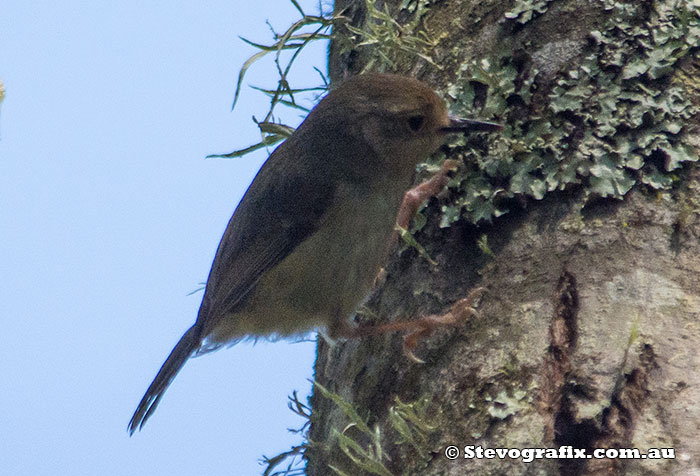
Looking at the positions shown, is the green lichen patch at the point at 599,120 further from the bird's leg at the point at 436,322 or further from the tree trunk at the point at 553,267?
the bird's leg at the point at 436,322

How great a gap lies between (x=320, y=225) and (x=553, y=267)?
1246 mm

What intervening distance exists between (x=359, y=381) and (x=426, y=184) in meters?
0.74

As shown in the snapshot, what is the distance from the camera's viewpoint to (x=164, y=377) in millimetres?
3607

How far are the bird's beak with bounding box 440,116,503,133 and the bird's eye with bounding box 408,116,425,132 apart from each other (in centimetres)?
18

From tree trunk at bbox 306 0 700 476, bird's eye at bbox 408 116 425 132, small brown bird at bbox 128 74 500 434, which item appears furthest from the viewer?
small brown bird at bbox 128 74 500 434

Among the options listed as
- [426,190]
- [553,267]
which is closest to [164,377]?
[426,190]

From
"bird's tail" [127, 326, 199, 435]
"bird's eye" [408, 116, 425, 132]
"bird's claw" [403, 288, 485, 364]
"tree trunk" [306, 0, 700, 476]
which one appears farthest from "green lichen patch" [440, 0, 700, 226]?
"bird's tail" [127, 326, 199, 435]

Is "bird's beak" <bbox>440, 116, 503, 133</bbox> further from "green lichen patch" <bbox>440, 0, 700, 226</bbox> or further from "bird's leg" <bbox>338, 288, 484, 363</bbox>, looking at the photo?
"bird's leg" <bbox>338, 288, 484, 363</bbox>

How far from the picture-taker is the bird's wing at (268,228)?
363 centimetres

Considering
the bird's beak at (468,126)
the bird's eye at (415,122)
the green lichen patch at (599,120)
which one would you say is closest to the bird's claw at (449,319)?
the green lichen patch at (599,120)

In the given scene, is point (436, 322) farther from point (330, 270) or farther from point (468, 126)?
point (330, 270)

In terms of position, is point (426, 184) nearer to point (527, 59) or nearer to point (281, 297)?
point (527, 59)

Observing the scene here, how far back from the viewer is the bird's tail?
3535 mm

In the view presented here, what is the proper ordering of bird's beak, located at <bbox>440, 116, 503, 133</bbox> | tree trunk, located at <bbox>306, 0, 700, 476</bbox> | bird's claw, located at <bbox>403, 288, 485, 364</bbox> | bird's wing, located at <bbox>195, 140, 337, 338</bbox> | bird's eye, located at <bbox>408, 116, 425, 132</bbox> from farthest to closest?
bird's wing, located at <bbox>195, 140, 337, 338</bbox> → bird's eye, located at <bbox>408, 116, 425, 132</bbox> → bird's beak, located at <bbox>440, 116, 503, 133</bbox> → bird's claw, located at <bbox>403, 288, 485, 364</bbox> → tree trunk, located at <bbox>306, 0, 700, 476</bbox>
